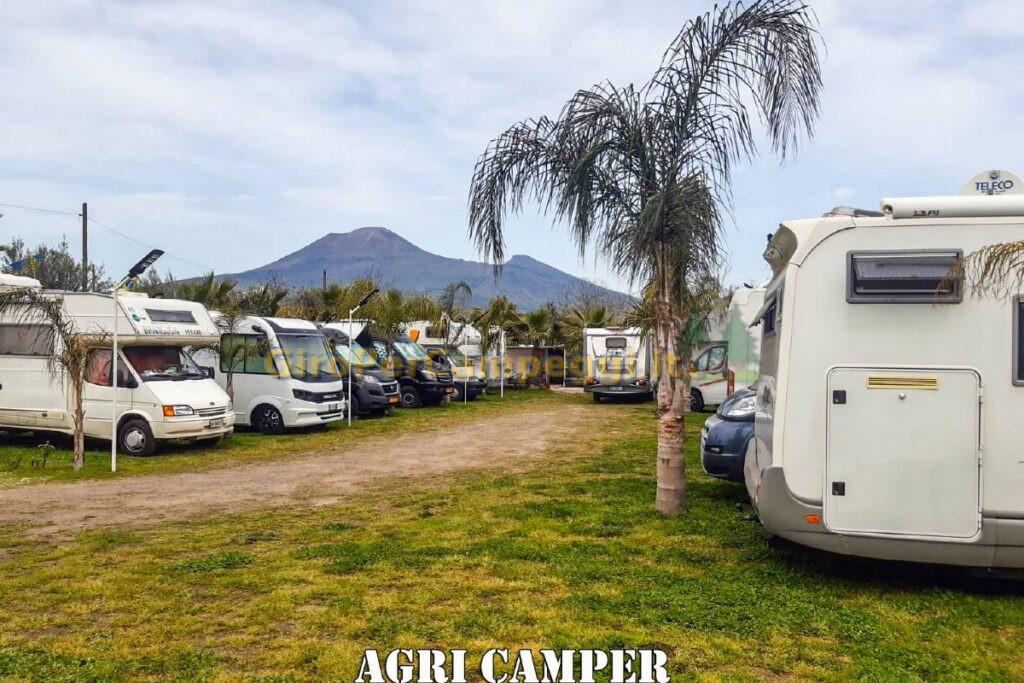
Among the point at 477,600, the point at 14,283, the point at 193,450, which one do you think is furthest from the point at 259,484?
the point at 14,283

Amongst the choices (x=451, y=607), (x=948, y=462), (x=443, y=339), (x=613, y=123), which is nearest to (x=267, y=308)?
(x=443, y=339)

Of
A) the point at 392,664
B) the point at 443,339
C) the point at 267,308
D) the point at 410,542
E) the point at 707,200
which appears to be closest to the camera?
the point at 392,664

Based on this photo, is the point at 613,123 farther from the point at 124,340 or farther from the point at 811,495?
the point at 124,340

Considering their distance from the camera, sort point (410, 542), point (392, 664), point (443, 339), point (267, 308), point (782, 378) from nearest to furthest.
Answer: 1. point (392, 664)
2. point (782, 378)
3. point (410, 542)
4. point (267, 308)
5. point (443, 339)

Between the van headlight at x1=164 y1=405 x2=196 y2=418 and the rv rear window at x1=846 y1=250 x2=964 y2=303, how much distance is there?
34.6 feet

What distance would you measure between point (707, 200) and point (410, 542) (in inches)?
171

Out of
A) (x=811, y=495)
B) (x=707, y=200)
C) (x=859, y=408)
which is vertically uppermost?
(x=707, y=200)

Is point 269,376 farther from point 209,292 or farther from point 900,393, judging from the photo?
point 900,393

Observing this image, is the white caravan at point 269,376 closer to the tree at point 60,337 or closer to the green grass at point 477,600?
the tree at point 60,337

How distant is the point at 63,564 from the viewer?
20.1ft

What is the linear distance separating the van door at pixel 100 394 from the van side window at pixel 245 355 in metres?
3.06

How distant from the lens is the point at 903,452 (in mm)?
5191

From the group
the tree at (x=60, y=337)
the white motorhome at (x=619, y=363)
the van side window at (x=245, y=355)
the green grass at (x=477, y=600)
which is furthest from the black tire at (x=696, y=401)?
the tree at (x=60, y=337)

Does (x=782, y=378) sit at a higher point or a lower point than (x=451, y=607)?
higher
